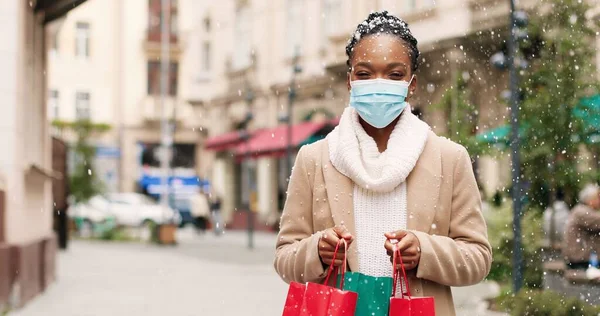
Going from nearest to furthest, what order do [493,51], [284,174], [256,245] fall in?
[493,51]
[256,245]
[284,174]

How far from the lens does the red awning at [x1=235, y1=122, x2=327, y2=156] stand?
2892 centimetres

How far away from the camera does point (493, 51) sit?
2306 cm

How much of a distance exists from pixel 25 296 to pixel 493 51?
14549mm

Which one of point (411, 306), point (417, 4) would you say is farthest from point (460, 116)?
point (417, 4)

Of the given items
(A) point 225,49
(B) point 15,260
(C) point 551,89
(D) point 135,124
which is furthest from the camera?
(D) point 135,124

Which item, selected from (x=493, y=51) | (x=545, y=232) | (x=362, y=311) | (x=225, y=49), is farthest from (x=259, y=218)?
(x=362, y=311)

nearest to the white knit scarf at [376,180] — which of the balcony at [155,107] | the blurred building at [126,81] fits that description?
the blurred building at [126,81]

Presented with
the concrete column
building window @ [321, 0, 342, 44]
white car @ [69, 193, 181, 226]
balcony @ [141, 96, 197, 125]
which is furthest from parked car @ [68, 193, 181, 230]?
building window @ [321, 0, 342, 44]

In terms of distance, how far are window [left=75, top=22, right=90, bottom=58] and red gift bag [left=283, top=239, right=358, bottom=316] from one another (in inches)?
2001

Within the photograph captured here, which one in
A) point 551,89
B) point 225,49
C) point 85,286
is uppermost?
point 225,49

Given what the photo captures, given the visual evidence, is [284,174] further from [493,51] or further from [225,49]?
[493,51]

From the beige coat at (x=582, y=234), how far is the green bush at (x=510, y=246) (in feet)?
4.56

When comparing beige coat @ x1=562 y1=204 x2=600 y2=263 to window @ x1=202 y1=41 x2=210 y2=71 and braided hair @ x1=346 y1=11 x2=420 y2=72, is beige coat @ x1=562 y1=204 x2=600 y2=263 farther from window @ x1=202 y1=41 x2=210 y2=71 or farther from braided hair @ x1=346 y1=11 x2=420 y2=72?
window @ x1=202 y1=41 x2=210 y2=71

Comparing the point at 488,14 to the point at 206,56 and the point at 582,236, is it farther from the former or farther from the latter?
the point at 206,56
